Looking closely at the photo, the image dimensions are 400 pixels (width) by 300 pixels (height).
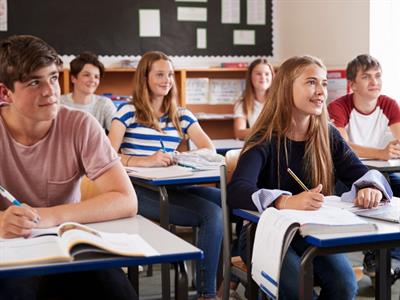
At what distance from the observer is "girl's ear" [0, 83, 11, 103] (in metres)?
2.16

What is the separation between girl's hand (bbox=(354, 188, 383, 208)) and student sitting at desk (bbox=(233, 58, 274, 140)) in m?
2.99

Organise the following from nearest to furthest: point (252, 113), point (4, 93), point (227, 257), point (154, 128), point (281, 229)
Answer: point (281, 229) < point (4, 93) < point (227, 257) < point (154, 128) < point (252, 113)

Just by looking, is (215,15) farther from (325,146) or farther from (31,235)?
(31,235)

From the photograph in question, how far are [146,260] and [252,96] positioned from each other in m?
3.94

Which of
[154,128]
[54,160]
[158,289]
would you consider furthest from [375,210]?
[154,128]

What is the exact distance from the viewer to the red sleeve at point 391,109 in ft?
14.0

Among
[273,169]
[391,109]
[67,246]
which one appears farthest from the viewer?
[391,109]

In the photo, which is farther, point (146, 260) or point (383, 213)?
point (383, 213)

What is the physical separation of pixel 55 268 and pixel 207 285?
1.84 m

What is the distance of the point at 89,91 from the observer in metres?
5.16

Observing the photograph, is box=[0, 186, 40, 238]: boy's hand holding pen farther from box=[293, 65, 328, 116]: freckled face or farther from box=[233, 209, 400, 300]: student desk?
box=[293, 65, 328, 116]: freckled face

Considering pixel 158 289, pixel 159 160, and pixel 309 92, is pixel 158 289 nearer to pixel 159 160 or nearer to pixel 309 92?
pixel 159 160

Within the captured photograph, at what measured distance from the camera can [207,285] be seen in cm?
333

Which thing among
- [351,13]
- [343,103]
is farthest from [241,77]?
[343,103]
